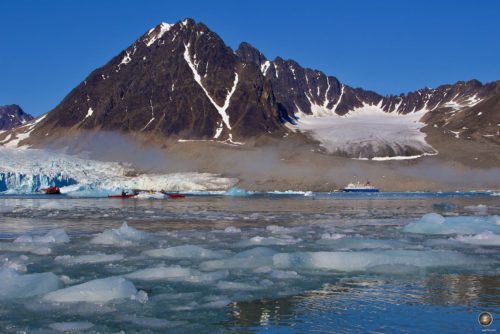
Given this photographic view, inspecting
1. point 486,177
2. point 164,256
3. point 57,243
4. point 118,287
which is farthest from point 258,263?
point 486,177

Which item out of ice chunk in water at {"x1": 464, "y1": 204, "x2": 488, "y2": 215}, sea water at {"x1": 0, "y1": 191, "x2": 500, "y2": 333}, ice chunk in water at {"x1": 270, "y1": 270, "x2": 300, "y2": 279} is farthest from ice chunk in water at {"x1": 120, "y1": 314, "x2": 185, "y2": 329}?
ice chunk in water at {"x1": 464, "y1": 204, "x2": 488, "y2": 215}

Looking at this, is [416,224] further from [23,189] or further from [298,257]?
[23,189]

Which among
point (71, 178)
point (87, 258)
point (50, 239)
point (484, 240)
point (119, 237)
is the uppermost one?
point (71, 178)

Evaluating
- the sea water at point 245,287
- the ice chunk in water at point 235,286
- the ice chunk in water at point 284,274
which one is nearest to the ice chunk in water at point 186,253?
the sea water at point 245,287

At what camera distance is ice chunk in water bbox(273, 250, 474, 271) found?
16.3 m

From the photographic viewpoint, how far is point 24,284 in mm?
12711

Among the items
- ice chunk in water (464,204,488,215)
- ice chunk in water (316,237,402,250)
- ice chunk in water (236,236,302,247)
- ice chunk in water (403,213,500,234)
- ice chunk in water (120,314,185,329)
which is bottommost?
ice chunk in water (120,314,185,329)

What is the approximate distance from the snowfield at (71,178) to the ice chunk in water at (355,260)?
87.5m

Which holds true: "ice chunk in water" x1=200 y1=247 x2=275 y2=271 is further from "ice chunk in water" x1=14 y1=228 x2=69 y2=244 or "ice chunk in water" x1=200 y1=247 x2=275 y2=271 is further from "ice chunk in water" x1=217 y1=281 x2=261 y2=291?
"ice chunk in water" x1=14 y1=228 x2=69 y2=244

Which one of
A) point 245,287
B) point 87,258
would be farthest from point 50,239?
point 245,287

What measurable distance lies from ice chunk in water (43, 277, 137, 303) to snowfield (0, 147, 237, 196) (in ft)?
296

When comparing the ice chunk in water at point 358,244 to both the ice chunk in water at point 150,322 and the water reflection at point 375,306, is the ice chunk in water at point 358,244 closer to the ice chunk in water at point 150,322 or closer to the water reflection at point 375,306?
the water reflection at point 375,306

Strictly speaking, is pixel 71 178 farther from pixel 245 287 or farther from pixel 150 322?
pixel 150 322

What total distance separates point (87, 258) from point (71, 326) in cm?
785
